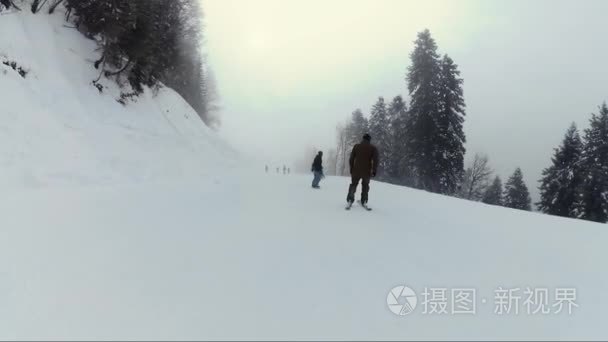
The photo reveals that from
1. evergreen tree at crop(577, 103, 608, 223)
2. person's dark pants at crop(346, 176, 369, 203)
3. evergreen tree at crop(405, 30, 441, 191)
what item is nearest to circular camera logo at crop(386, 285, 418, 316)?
person's dark pants at crop(346, 176, 369, 203)

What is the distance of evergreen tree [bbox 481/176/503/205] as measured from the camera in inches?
1833

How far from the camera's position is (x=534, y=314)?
3672 mm

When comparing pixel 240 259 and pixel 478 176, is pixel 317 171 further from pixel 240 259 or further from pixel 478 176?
pixel 478 176

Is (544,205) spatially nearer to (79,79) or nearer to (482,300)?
(482,300)

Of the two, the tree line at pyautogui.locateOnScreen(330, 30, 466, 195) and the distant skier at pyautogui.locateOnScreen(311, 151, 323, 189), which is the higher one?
the tree line at pyautogui.locateOnScreen(330, 30, 466, 195)

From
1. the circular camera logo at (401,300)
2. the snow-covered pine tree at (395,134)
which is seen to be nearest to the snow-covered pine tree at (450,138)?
the snow-covered pine tree at (395,134)

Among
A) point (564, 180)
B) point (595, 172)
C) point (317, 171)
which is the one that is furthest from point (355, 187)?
point (564, 180)

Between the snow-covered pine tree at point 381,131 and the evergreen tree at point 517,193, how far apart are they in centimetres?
1649

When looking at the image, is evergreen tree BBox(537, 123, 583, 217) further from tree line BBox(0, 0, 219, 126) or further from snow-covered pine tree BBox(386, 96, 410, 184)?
tree line BBox(0, 0, 219, 126)

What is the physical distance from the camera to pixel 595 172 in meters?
27.2

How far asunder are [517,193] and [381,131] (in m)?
19.0

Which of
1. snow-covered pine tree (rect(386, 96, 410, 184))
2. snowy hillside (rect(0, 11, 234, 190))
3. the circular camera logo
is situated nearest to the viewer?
the circular camera logo

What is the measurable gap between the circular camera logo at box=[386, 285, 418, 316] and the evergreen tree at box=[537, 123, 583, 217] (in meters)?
32.7

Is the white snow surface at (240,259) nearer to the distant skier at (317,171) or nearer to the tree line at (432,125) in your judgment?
the distant skier at (317,171)
